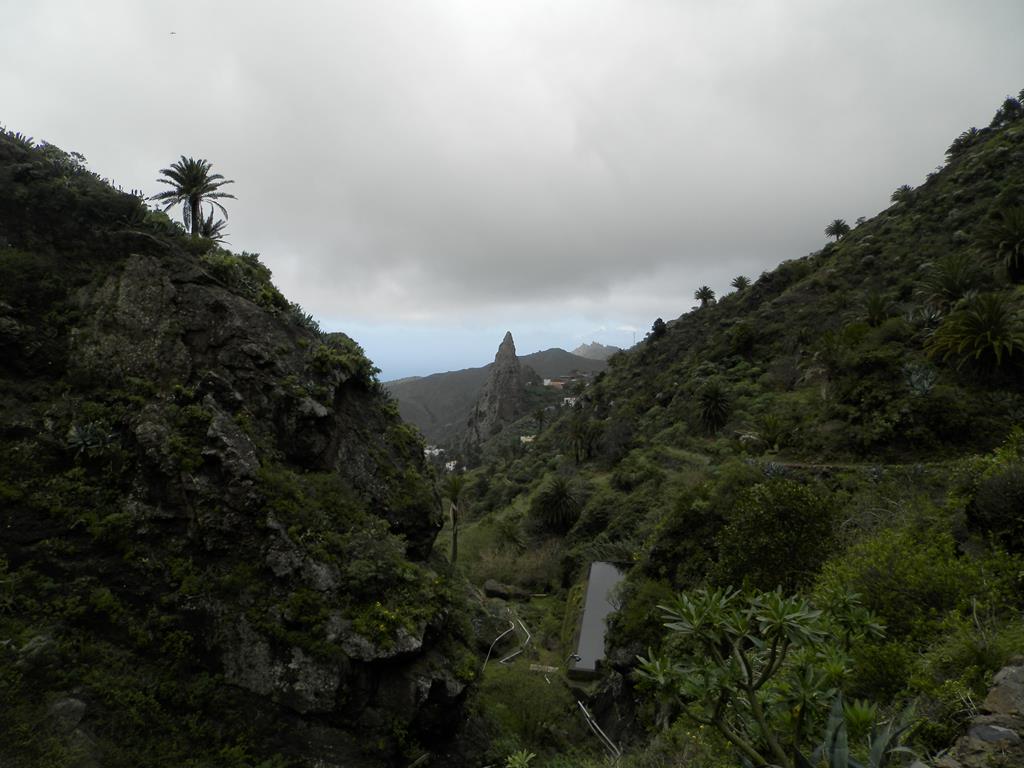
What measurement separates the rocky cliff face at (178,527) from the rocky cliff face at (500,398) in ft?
329

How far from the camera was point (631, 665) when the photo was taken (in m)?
18.0

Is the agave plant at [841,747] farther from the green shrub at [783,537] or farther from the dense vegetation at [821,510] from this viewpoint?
the green shrub at [783,537]

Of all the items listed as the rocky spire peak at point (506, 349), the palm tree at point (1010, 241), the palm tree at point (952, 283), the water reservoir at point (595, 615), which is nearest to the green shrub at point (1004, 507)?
the water reservoir at point (595, 615)

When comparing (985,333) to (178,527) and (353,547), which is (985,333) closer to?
(353,547)

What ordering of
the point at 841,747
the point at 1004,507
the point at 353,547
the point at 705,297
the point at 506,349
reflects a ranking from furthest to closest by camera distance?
the point at 506,349, the point at 705,297, the point at 353,547, the point at 1004,507, the point at 841,747

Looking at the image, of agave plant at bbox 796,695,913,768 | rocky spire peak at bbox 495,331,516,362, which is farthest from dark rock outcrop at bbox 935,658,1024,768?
rocky spire peak at bbox 495,331,516,362

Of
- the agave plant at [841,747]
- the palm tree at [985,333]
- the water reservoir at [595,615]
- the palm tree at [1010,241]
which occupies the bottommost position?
the water reservoir at [595,615]

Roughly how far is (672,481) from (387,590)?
20011 mm

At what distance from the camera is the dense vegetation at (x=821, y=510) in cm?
A: 546

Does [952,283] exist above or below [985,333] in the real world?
above

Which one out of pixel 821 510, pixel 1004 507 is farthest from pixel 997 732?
pixel 821 510

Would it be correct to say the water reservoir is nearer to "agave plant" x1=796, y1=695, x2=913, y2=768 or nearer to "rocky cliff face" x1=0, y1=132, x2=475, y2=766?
"rocky cliff face" x1=0, y1=132, x2=475, y2=766

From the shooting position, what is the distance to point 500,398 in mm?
125812

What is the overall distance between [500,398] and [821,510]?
112929 mm
